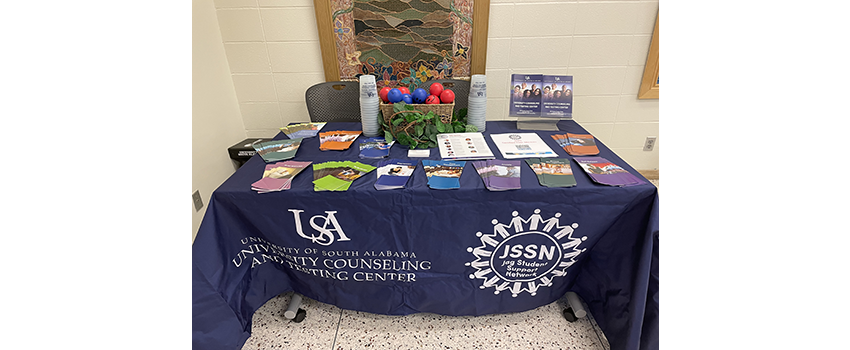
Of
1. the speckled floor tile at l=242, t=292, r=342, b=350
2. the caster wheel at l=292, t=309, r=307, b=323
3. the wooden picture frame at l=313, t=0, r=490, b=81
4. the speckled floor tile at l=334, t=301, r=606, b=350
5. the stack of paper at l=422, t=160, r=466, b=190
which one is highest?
the wooden picture frame at l=313, t=0, r=490, b=81

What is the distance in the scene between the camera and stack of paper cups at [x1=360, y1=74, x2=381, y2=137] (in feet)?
4.43

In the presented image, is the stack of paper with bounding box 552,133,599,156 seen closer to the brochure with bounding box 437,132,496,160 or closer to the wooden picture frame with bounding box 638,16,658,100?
the brochure with bounding box 437,132,496,160

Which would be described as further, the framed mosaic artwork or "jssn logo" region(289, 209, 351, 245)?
the framed mosaic artwork

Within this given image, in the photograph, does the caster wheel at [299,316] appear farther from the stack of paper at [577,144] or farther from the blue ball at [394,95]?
the stack of paper at [577,144]

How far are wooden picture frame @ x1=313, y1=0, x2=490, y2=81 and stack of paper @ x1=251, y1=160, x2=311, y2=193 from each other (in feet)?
3.71

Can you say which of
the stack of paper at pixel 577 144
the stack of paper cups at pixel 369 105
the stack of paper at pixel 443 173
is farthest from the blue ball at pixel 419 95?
the stack of paper at pixel 577 144

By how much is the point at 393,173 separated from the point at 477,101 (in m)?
0.61

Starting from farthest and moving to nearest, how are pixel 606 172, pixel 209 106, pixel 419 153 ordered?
pixel 209 106, pixel 419 153, pixel 606 172

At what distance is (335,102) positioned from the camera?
1951mm

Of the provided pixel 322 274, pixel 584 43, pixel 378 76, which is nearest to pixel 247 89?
pixel 378 76

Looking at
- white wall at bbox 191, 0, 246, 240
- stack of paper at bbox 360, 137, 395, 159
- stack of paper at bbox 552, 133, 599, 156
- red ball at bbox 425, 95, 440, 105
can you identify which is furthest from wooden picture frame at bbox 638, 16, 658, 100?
white wall at bbox 191, 0, 246, 240

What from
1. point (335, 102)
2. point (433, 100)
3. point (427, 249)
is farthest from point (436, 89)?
point (335, 102)

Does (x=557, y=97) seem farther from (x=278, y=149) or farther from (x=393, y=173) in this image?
(x=278, y=149)

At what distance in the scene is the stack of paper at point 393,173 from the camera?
1.00m
